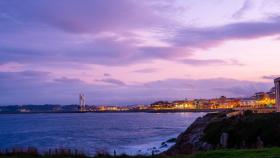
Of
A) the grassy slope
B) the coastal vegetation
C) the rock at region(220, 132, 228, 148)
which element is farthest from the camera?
the rock at region(220, 132, 228, 148)

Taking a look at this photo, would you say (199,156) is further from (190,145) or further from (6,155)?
(190,145)

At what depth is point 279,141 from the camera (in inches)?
1241

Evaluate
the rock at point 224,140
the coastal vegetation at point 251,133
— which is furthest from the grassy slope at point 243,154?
the rock at point 224,140

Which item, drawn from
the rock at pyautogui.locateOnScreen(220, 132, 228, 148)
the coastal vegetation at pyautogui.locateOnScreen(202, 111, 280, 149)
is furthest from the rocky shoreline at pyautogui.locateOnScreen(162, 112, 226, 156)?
the rock at pyautogui.locateOnScreen(220, 132, 228, 148)

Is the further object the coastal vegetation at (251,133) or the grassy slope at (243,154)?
the coastal vegetation at (251,133)

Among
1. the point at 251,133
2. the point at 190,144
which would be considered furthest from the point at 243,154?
the point at 190,144

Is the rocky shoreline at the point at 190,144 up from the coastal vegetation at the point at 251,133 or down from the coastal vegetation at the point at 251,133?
down

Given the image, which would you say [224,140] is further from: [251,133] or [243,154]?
[243,154]


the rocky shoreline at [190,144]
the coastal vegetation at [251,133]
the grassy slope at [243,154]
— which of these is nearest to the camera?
the grassy slope at [243,154]

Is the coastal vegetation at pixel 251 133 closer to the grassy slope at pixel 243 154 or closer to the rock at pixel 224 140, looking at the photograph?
the rock at pixel 224 140

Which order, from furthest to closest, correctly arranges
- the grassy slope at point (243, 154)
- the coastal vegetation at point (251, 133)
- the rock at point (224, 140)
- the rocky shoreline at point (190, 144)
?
the rock at point (224, 140)
the coastal vegetation at point (251, 133)
the rocky shoreline at point (190, 144)
the grassy slope at point (243, 154)

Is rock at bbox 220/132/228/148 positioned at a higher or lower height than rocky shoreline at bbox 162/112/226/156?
higher

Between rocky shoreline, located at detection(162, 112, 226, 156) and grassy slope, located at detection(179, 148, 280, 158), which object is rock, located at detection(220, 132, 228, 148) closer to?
rocky shoreline, located at detection(162, 112, 226, 156)

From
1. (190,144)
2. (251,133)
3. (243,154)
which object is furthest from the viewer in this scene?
(190,144)
